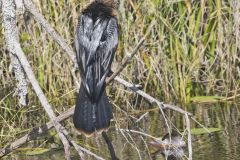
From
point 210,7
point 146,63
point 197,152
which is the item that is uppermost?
point 210,7

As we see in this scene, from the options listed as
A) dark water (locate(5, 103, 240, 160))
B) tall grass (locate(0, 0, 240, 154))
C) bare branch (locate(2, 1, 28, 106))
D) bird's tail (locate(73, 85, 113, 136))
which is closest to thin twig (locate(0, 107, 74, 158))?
bird's tail (locate(73, 85, 113, 136))

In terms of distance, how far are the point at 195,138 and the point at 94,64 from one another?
198cm

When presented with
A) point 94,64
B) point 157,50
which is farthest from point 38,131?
point 157,50

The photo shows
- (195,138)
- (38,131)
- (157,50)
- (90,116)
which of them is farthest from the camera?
(157,50)

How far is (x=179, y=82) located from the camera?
23.2 feet

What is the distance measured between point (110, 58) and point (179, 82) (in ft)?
8.83

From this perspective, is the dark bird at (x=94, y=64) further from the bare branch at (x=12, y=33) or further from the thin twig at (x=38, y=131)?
the bare branch at (x=12, y=33)

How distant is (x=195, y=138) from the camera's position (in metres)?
6.12

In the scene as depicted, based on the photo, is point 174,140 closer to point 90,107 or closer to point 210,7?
point 90,107

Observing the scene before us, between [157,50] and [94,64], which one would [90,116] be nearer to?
[94,64]

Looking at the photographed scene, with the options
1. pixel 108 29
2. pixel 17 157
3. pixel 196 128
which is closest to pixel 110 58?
pixel 108 29

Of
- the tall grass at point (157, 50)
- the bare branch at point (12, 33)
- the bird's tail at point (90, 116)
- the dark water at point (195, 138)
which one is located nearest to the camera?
the bird's tail at point (90, 116)

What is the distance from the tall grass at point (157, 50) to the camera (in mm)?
6781

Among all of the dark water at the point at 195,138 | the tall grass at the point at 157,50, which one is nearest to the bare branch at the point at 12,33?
the dark water at the point at 195,138
